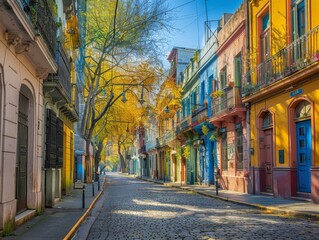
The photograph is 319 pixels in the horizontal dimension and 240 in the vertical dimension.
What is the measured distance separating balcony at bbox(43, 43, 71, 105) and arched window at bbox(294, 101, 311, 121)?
816 cm

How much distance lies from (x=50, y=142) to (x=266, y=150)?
31.0ft

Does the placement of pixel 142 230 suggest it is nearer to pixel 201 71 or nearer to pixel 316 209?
pixel 316 209

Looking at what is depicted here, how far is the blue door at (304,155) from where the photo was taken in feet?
48.5

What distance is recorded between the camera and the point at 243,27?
2070 cm

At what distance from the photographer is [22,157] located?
1056cm

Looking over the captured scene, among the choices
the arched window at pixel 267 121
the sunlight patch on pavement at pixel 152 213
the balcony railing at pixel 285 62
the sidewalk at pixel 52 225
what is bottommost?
the sunlight patch on pavement at pixel 152 213

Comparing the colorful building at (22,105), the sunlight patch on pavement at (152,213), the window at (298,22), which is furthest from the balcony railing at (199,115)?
the colorful building at (22,105)

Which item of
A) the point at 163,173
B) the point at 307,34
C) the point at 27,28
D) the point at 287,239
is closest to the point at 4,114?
the point at 27,28

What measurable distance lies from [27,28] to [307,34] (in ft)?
30.3

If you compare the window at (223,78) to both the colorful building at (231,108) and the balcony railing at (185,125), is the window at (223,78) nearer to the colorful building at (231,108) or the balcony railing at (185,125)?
the colorful building at (231,108)

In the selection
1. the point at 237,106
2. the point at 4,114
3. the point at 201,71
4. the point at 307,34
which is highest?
the point at 201,71

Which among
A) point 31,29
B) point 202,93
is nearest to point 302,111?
point 31,29

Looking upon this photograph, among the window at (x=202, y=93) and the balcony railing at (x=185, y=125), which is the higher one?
the window at (x=202, y=93)

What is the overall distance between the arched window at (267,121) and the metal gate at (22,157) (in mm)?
10444
